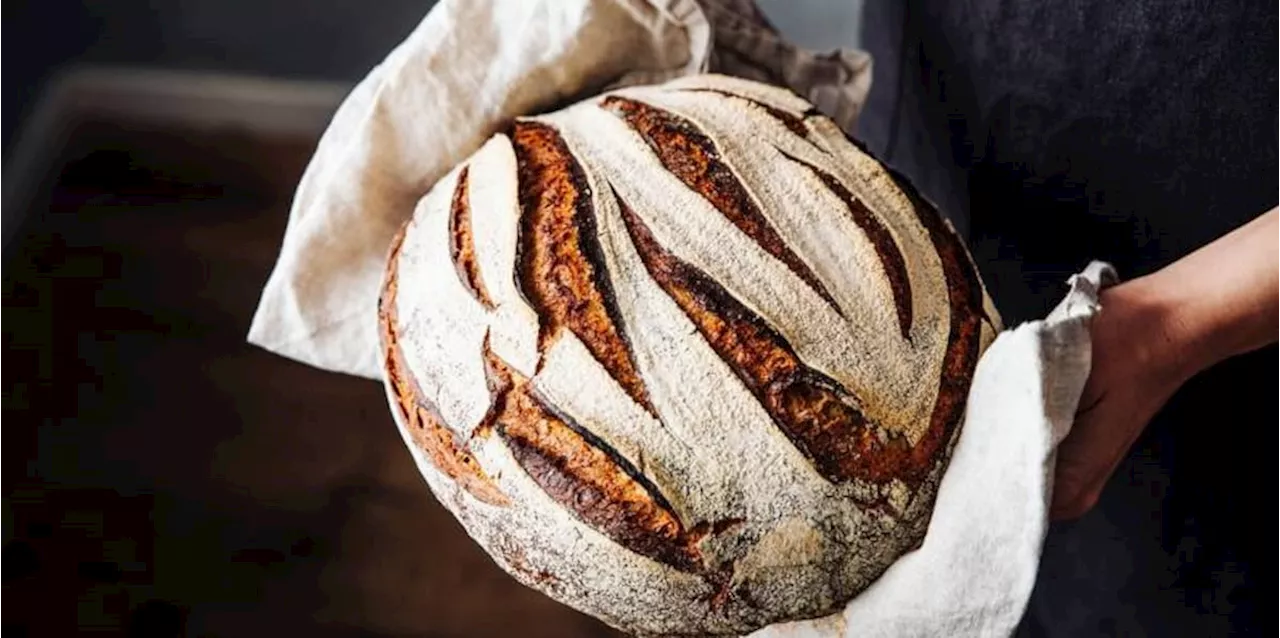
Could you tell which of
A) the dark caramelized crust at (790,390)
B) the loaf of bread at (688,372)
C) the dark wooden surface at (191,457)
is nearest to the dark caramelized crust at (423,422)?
the loaf of bread at (688,372)

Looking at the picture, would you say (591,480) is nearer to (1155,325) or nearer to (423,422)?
(423,422)

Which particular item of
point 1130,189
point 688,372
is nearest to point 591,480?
point 688,372

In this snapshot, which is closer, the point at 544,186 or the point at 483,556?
the point at 544,186

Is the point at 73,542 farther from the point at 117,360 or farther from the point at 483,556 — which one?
the point at 483,556

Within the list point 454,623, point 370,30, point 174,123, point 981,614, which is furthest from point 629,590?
point 174,123

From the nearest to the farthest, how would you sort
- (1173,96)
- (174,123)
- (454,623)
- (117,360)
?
1. (1173,96)
2. (454,623)
3. (117,360)
4. (174,123)

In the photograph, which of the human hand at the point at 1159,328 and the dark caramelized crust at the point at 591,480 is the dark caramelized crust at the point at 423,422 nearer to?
the dark caramelized crust at the point at 591,480
